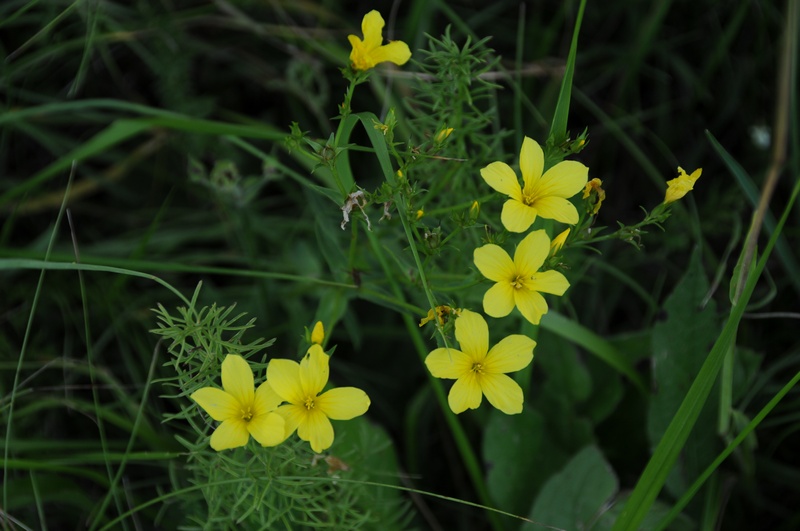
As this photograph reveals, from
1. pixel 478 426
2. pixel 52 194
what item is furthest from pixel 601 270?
pixel 52 194

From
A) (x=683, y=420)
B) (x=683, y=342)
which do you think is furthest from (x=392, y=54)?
(x=683, y=342)

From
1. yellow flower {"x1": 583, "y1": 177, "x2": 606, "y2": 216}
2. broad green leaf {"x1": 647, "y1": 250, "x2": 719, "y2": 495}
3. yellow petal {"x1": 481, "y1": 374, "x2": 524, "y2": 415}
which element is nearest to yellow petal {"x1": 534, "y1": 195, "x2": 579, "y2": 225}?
yellow flower {"x1": 583, "y1": 177, "x2": 606, "y2": 216}

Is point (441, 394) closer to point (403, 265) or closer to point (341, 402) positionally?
point (403, 265)

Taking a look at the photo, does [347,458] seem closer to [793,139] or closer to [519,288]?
[519,288]

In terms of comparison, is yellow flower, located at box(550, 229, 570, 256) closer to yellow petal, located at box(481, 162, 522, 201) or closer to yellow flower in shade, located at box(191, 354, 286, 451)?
yellow petal, located at box(481, 162, 522, 201)

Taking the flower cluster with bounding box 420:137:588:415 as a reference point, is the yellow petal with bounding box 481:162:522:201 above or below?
above

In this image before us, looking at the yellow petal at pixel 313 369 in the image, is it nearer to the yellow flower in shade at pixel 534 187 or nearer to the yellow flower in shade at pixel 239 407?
the yellow flower in shade at pixel 239 407
